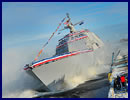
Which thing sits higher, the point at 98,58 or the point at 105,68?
the point at 98,58

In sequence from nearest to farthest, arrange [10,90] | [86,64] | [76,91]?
1. [76,91]
2. [10,90]
3. [86,64]

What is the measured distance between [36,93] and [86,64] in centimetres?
692

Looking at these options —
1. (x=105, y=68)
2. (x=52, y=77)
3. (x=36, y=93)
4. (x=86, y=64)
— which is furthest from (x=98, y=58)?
(x=36, y=93)

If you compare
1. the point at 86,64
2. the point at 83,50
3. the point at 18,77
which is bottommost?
the point at 18,77

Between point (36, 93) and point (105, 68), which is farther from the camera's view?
point (105, 68)

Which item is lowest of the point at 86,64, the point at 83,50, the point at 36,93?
the point at 36,93

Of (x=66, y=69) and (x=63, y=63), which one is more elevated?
(x=63, y=63)

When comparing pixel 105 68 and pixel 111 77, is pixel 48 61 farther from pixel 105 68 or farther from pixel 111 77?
pixel 105 68

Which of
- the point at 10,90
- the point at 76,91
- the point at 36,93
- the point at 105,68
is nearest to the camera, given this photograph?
the point at 76,91

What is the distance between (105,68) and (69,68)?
262 inches

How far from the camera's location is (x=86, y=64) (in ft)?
62.1

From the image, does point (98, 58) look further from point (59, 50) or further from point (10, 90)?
point (10, 90)

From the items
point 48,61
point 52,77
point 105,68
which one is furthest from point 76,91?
point 105,68

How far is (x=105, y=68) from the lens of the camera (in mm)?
21234
